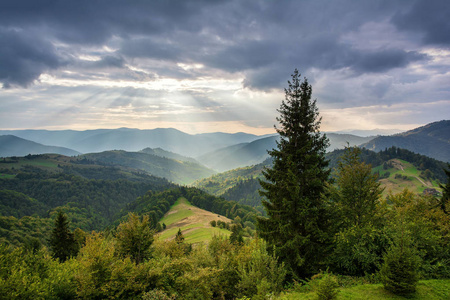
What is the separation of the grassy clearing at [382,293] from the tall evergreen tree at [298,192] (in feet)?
10.6

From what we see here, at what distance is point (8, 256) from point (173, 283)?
16801 millimetres

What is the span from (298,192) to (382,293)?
321 inches

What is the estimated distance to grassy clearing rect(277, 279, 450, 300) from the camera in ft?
43.1

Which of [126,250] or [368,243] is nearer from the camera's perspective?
[368,243]

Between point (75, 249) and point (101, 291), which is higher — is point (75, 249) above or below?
below

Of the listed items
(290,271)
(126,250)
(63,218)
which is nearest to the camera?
(290,271)

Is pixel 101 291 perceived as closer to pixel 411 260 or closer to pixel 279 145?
pixel 279 145

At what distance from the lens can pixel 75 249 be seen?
45.8 m

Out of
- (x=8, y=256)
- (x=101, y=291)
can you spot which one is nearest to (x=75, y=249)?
(x=8, y=256)

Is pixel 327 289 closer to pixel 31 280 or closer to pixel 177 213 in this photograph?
pixel 31 280

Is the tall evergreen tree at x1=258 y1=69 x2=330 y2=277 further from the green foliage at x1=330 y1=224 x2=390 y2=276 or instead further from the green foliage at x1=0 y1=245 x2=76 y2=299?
the green foliage at x1=0 y1=245 x2=76 y2=299

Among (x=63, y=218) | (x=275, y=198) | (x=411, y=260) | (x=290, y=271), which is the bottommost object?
(x=63, y=218)

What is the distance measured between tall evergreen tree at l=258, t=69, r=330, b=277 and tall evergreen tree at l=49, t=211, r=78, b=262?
45379mm

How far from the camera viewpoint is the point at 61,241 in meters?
44.4
